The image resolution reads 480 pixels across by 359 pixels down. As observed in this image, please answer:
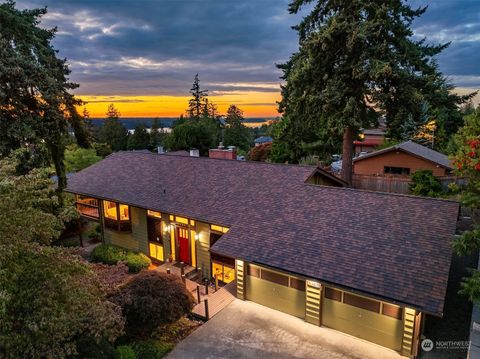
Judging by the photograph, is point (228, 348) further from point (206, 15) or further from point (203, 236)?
point (206, 15)

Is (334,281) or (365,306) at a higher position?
(334,281)

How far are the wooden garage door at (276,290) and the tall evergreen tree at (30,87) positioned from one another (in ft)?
39.3

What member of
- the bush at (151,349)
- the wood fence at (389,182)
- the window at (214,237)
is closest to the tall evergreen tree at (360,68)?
the wood fence at (389,182)

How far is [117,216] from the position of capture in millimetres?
17781

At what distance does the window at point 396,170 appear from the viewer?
29.2m

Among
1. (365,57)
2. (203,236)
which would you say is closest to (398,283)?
(203,236)

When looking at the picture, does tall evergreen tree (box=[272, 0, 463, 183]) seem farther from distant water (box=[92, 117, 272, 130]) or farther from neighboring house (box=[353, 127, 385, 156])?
distant water (box=[92, 117, 272, 130])

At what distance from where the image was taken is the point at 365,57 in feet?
58.3

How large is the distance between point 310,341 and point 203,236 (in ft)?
22.6

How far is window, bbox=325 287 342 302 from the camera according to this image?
1017 centimetres

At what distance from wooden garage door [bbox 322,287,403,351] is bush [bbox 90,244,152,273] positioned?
962 cm

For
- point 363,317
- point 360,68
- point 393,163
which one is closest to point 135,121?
point 393,163

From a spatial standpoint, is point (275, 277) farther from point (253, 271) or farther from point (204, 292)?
point (204, 292)

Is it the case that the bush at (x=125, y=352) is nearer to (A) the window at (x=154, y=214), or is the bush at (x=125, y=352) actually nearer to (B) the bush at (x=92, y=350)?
(B) the bush at (x=92, y=350)
